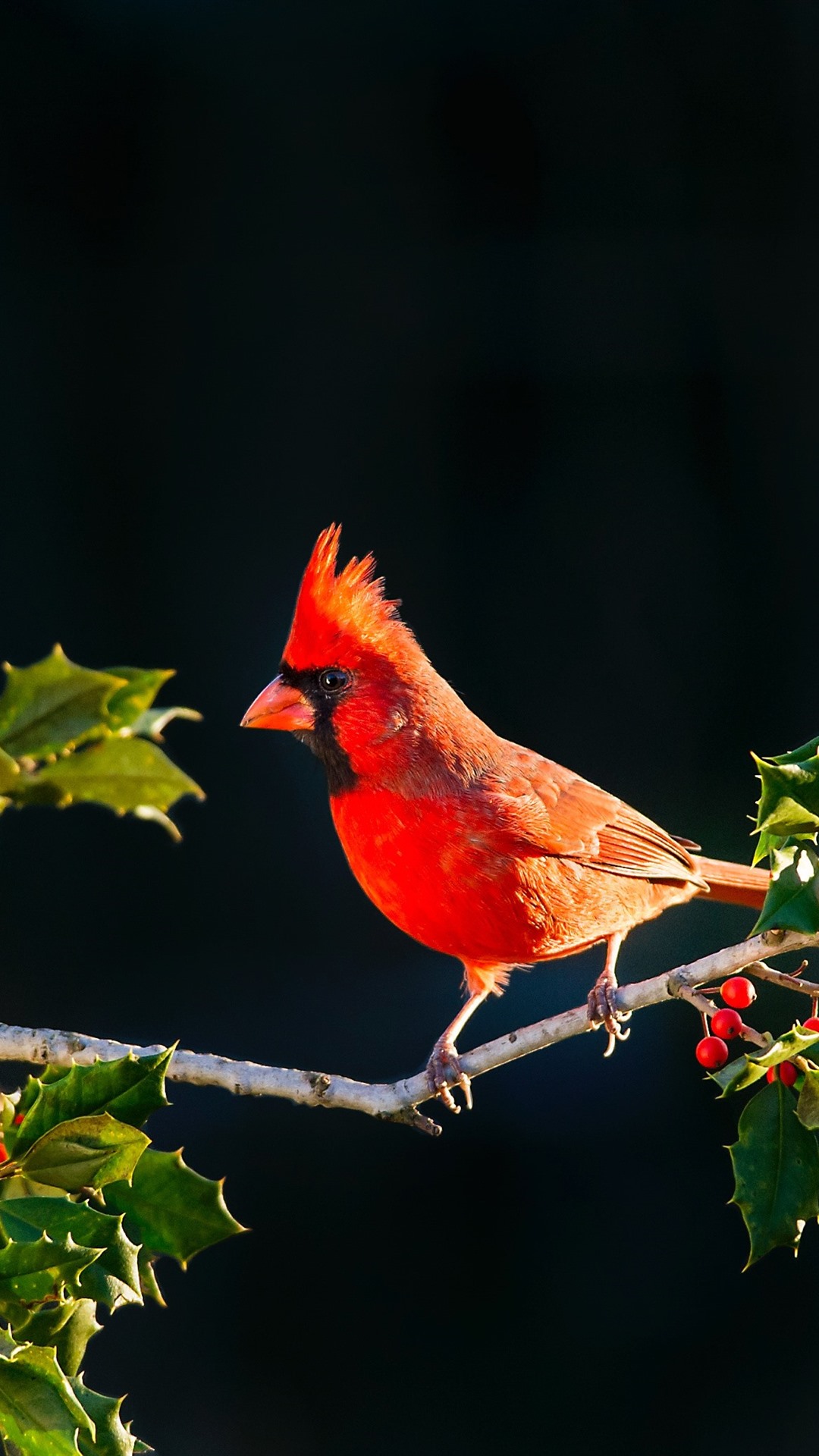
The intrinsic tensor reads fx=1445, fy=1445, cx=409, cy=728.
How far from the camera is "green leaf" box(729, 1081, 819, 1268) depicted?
3.22ft

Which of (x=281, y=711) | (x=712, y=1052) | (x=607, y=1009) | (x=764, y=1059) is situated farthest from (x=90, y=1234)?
(x=281, y=711)

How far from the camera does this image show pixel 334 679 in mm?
1690

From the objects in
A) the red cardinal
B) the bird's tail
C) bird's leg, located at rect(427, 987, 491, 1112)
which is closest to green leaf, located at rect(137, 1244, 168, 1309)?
bird's leg, located at rect(427, 987, 491, 1112)

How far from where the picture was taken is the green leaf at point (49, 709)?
2.20 feet

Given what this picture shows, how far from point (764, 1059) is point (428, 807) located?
30.2 inches

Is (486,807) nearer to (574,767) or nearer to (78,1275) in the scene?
(78,1275)

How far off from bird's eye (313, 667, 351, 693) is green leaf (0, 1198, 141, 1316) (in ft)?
2.93

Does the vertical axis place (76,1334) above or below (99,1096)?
below

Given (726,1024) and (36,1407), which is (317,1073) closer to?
(726,1024)

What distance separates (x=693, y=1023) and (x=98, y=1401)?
9.52 feet

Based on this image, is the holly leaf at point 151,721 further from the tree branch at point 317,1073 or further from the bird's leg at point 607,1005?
the bird's leg at point 607,1005

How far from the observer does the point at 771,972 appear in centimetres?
106

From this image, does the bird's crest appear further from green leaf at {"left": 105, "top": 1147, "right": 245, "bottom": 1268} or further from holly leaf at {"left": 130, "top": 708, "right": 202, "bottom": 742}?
holly leaf at {"left": 130, "top": 708, "right": 202, "bottom": 742}

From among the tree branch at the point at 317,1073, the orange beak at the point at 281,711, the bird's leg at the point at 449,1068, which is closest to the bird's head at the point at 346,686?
the orange beak at the point at 281,711
